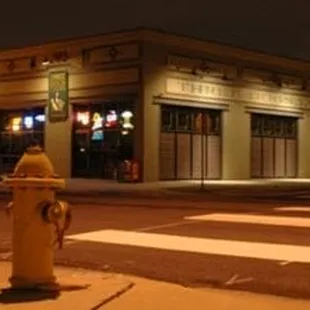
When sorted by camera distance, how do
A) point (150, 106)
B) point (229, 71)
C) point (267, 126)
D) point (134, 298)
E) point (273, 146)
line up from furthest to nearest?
1. point (273, 146)
2. point (267, 126)
3. point (229, 71)
4. point (150, 106)
5. point (134, 298)

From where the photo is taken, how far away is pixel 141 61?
3622 cm

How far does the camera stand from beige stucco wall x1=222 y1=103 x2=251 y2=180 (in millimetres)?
41375

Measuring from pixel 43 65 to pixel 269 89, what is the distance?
39.6 feet

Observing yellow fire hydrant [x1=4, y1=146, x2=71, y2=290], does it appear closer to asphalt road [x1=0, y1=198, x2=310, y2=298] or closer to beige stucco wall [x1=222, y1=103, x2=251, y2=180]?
asphalt road [x1=0, y1=198, x2=310, y2=298]

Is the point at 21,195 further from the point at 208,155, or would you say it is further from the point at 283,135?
the point at 283,135

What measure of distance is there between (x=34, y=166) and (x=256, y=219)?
29.9ft

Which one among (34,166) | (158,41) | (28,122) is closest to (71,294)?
(34,166)

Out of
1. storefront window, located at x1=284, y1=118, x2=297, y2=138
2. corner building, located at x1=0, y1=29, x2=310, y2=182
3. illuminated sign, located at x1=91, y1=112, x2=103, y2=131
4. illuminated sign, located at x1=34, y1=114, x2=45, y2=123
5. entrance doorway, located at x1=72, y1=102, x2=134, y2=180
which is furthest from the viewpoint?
storefront window, located at x1=284, y1=118, x2=297, y2=138

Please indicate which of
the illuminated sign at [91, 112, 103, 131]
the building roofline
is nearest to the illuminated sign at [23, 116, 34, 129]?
the building roofline

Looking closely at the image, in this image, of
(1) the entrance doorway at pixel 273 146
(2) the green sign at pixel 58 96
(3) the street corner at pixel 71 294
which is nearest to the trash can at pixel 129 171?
(2) the green sign at pixel 58 96

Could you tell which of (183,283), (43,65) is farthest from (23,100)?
(183,283)

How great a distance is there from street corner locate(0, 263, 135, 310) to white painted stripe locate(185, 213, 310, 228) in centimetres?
667

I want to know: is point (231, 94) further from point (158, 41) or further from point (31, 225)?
point (31, 225)

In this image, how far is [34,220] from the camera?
23.7ft
